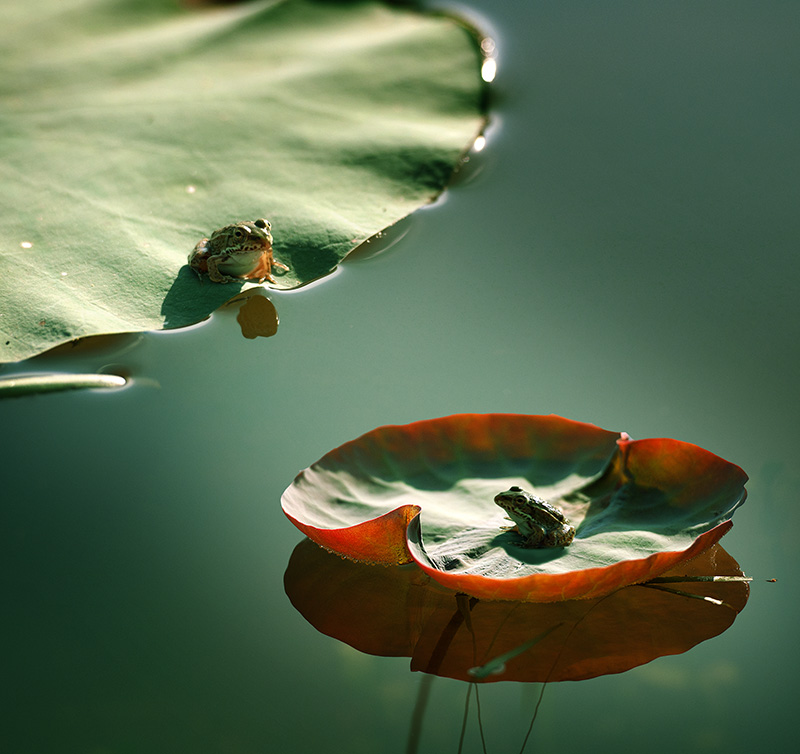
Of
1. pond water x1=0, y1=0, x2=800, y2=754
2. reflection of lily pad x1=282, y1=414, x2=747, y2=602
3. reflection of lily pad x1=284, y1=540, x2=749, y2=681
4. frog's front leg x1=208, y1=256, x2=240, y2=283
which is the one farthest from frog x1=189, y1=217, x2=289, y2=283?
reflection of lily pad x1=284, y1=540, x2=749, y2=681

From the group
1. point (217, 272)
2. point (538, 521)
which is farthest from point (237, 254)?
point (538, 521)

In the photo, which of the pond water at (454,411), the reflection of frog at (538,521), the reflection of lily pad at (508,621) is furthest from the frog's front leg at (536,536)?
the pond water at (454,411)

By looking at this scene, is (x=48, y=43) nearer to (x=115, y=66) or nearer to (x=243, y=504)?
(x=115, y=66)

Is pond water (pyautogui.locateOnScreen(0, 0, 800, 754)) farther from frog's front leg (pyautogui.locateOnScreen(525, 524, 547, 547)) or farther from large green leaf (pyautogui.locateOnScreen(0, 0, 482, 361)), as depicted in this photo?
frog's front leg (pyautogui.locateOnScreen(525, 524, 547, 547))

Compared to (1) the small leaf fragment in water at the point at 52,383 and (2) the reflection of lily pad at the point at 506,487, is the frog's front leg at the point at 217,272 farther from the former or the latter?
(2) the reflection of lily pad at the point at 506,487

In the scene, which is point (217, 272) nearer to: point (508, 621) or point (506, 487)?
point (506, 487)

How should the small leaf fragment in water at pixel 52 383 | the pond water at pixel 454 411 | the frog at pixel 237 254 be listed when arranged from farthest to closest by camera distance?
the frog at pixel 237 254 < the small leaf fragment in water at pixel 52 383 < the pond water at pixel 454 411

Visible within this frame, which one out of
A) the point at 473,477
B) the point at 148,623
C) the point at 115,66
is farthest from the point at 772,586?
the point at 115,66
